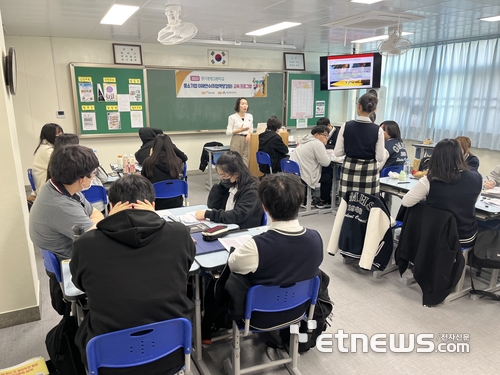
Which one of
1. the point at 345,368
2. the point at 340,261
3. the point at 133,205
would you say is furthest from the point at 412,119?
the point at 133,205

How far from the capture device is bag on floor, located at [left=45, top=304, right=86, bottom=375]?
1.72 meters

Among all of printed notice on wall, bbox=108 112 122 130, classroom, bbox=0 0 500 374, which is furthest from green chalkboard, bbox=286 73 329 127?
printed notice on wall, bbox=108 112 122 130

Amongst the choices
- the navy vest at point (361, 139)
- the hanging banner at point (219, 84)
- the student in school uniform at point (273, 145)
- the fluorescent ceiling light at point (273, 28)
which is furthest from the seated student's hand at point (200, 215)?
the hanging banner at point (219, 84)

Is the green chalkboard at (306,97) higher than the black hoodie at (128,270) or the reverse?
higher

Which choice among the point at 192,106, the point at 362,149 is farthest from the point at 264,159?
the point at 192,106

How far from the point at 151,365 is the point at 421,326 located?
1933mm

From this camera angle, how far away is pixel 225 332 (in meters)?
2.34

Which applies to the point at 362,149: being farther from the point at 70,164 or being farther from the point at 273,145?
the point at 70,164

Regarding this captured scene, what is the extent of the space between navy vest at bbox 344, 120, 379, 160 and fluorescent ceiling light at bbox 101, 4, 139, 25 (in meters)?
2.62

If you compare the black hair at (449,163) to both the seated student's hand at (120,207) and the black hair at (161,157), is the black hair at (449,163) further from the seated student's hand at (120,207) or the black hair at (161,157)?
the black hair at (161,157)

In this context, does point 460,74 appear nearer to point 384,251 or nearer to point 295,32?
point 295,32

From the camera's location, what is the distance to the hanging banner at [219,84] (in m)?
6.87

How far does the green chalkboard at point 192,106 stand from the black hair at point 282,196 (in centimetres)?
A: 543

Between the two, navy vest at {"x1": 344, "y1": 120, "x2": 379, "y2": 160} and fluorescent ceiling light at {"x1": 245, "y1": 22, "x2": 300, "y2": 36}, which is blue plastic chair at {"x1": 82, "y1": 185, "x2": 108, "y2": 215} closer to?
navy vest at {"x1": 344, "y1": 120, "x2": 379, "y2": 160}
